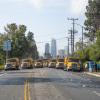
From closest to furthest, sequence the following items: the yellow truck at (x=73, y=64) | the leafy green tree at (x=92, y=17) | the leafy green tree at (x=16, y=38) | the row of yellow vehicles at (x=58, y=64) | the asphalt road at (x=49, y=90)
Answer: the asphalt road at (x=49, y=90), the yellow truck at (x=73, y=64), the row of yellow vehicles at (x=58, y=64), the leafy green tree at (x=92, y=17), the leafy green tree at (x=16, y=38)

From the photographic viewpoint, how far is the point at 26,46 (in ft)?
499

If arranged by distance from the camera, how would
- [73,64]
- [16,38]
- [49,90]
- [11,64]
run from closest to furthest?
[49,90], [73,64], [11,64], [16,38]

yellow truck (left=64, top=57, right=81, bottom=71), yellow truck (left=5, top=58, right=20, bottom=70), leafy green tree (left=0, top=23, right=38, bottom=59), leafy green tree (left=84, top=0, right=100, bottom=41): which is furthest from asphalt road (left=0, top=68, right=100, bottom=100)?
leafy green tree (left=0, top=23, right=38, bottom=59)

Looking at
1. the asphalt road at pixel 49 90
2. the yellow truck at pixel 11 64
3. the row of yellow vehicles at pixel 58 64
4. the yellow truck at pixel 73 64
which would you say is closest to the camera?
the asphalt road at pixel 49 90

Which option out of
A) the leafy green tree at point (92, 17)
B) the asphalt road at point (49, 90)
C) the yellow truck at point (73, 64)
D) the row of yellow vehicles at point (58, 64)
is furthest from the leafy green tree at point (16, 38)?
the asphalt road at point (49, 90)

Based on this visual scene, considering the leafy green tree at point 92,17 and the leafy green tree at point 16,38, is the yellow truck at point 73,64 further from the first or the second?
the leafy green tree at point 16,38

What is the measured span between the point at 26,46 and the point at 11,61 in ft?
213

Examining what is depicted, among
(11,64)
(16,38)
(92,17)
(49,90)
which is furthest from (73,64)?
(16,38)

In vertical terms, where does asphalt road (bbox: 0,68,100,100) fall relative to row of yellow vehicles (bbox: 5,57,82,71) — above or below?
below

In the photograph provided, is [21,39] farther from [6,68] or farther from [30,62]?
[6,68]

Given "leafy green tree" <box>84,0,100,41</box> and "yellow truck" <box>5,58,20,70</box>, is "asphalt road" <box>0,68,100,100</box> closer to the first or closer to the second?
"yellow truck" <box>5,58,20,70</box>

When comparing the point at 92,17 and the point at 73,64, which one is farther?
Answer: the point at 92,17

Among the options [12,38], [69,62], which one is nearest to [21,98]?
[69,62]

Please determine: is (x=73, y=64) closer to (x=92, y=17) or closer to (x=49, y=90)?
(x=92, y=17)
